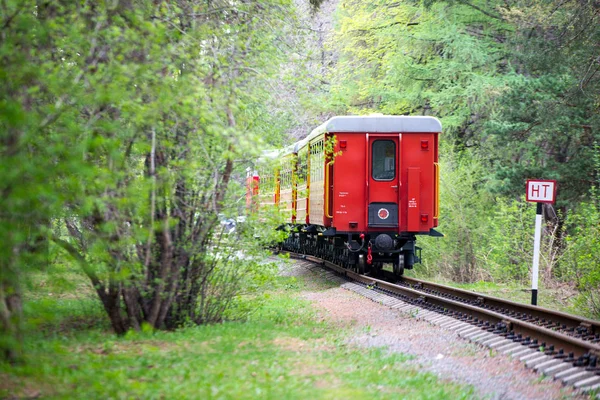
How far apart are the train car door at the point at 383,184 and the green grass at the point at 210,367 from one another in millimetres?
6872

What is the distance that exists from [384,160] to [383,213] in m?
1.12

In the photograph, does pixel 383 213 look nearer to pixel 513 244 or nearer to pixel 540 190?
pixel 513 244

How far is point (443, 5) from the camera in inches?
1094

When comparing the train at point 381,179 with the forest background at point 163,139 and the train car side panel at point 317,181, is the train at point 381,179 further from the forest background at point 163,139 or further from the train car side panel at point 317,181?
the forest background at point 163,139

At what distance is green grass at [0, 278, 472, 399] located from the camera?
6531mm

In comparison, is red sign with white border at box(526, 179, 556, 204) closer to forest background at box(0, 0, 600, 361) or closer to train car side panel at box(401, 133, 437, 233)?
forest background at box(0, 0, 600, 361)

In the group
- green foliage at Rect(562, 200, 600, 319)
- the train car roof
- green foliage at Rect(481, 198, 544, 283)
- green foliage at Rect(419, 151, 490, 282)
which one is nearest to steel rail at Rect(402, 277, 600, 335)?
green foliage at Rect(562, 200, 600, 319)

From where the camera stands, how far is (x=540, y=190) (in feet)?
45.7

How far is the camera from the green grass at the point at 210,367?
653 cm

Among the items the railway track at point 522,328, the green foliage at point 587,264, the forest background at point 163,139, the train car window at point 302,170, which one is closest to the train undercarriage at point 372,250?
the train car window at point 302,170

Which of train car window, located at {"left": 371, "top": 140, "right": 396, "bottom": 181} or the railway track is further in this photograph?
train car window, located at {"left": 371, "top": 140, "right": 396, "bottom": 181}

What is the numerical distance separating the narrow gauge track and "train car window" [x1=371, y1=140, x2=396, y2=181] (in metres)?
2.38

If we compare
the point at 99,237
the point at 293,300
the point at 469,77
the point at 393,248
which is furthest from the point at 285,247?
the point at 99,237

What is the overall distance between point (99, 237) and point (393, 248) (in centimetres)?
1107
